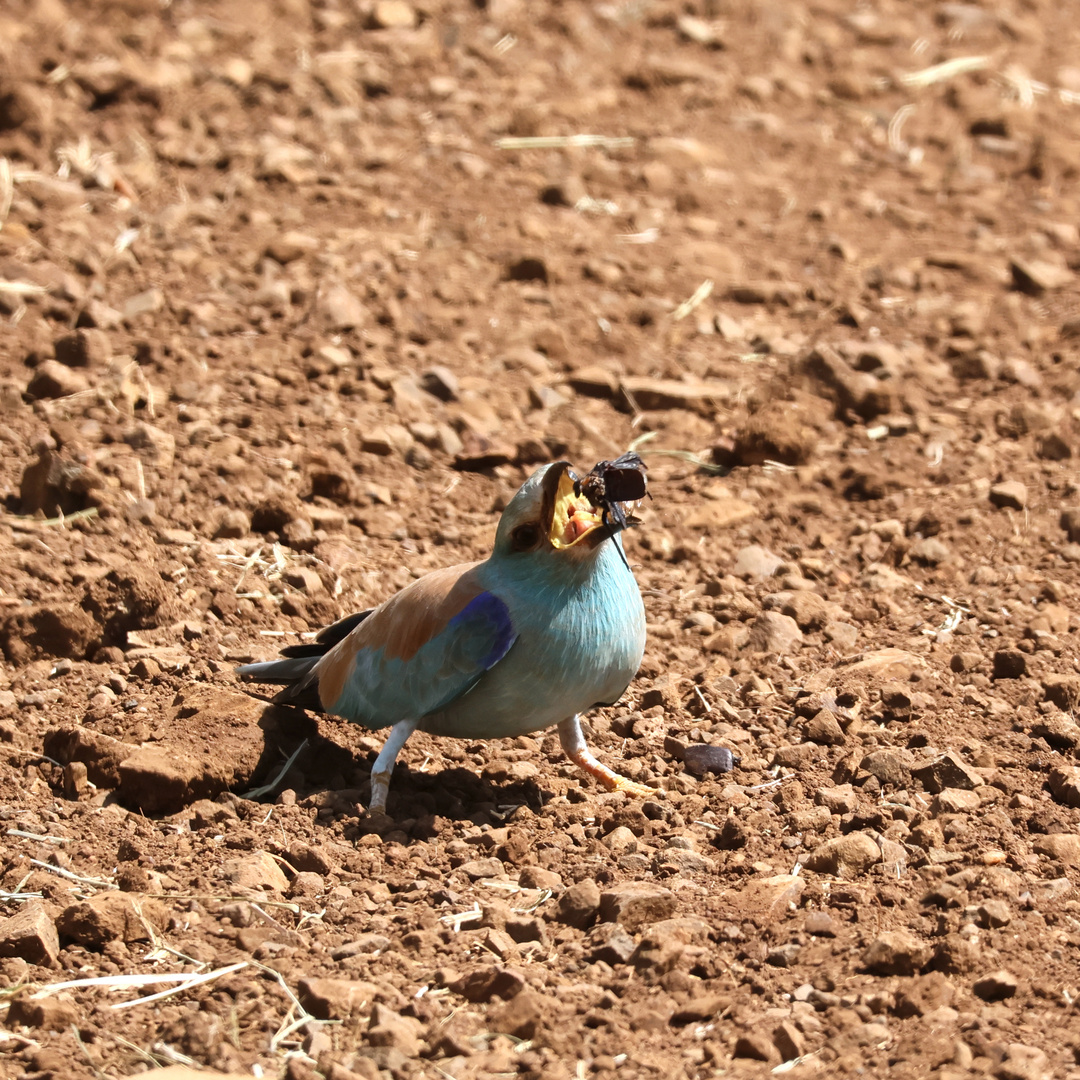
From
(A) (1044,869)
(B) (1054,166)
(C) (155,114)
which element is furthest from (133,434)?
(B) (1054,166)

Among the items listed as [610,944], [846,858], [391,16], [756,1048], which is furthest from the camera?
[391,16]

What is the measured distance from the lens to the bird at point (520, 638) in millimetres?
3885

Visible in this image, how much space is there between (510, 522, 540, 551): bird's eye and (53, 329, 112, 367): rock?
113 inches

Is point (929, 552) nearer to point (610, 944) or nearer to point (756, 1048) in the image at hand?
point (610, 944)

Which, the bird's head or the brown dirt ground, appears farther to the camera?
the bird's head

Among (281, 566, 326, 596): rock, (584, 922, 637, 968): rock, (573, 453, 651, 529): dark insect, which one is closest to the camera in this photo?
(584, 922, 637, 968): rock

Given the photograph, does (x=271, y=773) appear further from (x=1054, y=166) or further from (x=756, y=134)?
(x=1054, y=166)

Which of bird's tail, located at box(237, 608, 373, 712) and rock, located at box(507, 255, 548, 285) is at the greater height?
rock, located at box(507, 255, 548, 285)

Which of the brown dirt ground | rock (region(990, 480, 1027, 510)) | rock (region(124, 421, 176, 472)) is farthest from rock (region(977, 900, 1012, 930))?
rock (region(124, 421, 176, 472))

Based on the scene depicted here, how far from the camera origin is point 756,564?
17.7 feet

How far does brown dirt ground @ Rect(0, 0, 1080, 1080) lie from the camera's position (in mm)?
3275

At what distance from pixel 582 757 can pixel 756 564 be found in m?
1.39

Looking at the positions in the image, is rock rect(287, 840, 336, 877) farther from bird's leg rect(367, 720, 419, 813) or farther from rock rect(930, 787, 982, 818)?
rock rect(930, 787, 982, 818)

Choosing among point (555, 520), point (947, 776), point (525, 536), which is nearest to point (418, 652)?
point (525, 536)
